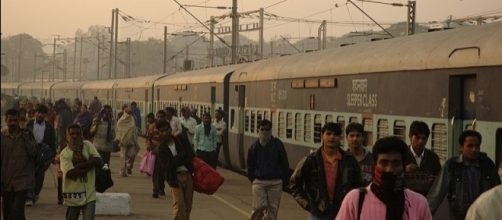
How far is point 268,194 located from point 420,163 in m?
3.21

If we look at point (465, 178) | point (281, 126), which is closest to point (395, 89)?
Answer: point (465, 178)

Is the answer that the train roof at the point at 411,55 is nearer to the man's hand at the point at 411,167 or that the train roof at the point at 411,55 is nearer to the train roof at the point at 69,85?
the man's hand at the point at 411,167

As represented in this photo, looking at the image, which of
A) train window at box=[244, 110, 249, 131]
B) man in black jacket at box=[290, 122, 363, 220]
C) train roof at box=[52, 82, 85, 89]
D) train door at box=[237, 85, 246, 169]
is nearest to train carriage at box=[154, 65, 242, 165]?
train door at box=[237, 85, 246, 169]

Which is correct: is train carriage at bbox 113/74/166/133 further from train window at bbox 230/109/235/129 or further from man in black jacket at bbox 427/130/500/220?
man in black jacket at bbox 427/130/500/220

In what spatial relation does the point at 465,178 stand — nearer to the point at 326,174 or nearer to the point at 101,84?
the point at 326,174

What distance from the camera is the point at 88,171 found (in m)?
9.01

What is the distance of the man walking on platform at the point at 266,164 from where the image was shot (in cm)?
1044

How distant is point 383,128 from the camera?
38.1 ft

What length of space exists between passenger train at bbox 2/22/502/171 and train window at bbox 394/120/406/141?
0.01 meters

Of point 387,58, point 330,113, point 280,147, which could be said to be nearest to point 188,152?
point 280,147

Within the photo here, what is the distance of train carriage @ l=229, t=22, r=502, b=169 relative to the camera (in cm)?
895

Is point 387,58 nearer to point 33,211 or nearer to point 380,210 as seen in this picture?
point 33,211

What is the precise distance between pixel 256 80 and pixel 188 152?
9765mm

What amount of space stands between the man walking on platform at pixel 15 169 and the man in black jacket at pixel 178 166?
1.63m
